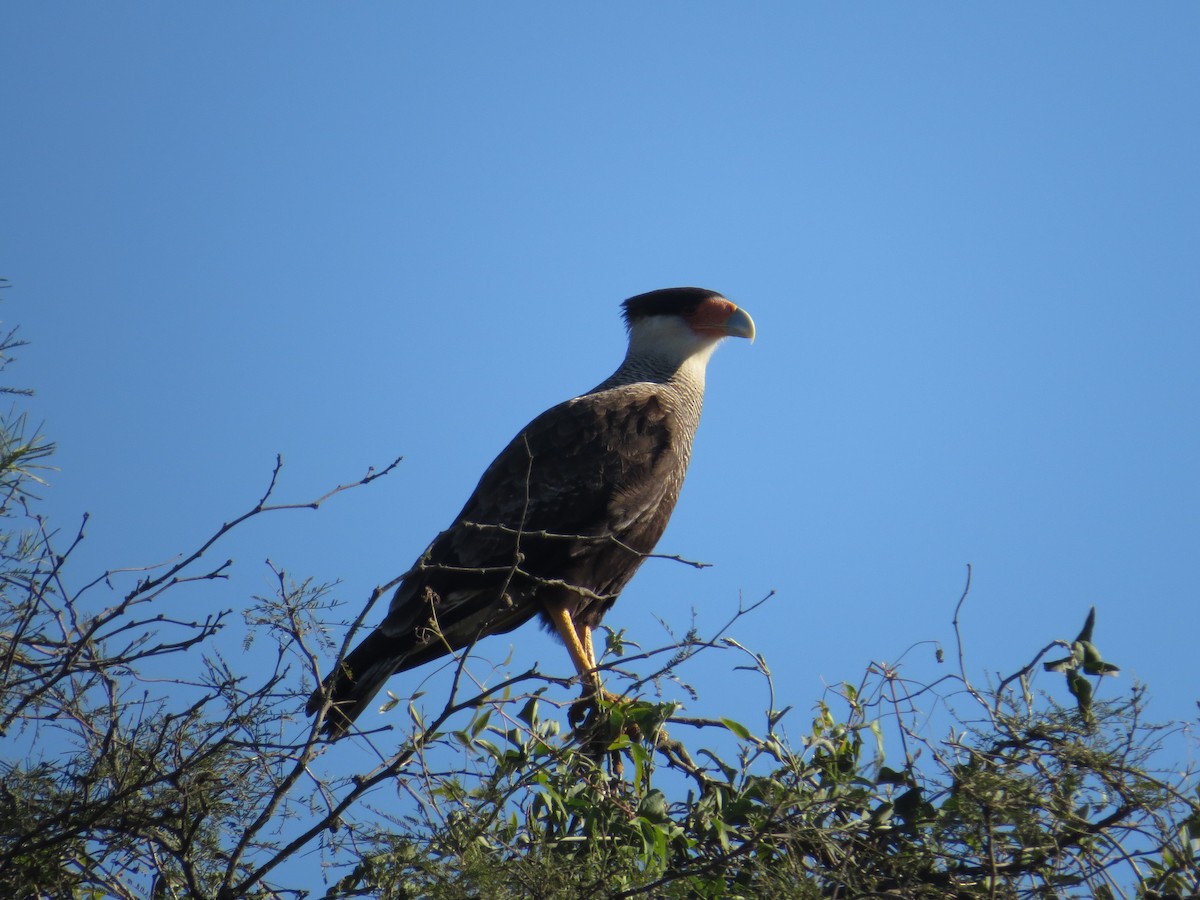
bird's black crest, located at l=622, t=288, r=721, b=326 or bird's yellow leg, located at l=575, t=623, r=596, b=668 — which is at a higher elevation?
bird's black crest, located at l=622, t=288, r=721, b=326

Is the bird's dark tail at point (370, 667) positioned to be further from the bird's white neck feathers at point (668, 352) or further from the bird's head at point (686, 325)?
the bird's head at point (686, 325)

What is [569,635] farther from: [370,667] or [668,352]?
[668,352]

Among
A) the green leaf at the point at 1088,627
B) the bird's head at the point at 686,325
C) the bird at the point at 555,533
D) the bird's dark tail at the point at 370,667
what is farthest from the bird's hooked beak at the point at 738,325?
the green leaf at the point at 1088,627

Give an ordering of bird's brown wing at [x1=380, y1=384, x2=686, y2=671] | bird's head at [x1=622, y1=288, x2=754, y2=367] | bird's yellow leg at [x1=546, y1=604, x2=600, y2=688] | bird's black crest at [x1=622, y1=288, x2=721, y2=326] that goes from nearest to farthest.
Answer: bird's brown wing at [x1=380, y1=384, x2=686, y2=671] < bird's yellow leg at [x1=546, y1=604, x2=600, y2=688] < bird's head at [x1=622, y1=288, x2=754, y2=367] < bird's black crest at [x1=622, y1=288, x2=721, y2=326]

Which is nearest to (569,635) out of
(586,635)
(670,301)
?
(586,635)

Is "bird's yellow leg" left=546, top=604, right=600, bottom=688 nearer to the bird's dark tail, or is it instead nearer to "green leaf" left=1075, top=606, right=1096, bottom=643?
the bird's dark tail

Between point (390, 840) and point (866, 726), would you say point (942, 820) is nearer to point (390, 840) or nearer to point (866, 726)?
point (866, 726)

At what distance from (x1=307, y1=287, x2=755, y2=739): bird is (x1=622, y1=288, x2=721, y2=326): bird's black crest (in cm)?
97

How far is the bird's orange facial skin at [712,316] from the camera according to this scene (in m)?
5.97

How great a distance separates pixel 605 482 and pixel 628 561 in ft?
1.14

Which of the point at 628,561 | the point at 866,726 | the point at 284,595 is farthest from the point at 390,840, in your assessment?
the point at 628,561

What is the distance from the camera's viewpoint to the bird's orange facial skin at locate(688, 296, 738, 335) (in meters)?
5.97

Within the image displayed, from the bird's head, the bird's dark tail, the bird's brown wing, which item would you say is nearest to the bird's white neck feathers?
the bird's head

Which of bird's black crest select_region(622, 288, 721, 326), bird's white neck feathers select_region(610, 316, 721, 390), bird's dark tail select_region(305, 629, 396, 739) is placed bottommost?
bird's dark tail select_region(305, 629, 396, 739)
